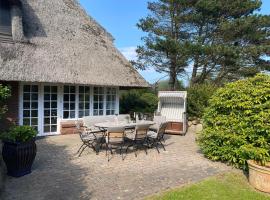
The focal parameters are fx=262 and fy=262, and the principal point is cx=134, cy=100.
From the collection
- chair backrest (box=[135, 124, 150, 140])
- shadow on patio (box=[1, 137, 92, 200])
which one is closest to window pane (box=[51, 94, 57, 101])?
shadow on patio (box=[1, 137, 92, 200])

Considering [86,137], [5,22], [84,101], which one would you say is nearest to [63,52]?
[84,101]

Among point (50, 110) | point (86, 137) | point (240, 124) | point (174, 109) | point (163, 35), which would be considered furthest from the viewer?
point (163, 35)

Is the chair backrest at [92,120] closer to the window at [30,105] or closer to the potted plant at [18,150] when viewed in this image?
the window at [30,105]

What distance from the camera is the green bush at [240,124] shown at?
626 centimetres

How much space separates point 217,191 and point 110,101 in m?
8.34

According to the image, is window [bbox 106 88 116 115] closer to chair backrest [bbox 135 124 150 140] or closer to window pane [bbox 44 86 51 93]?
window pane [bbox 44 86 51 93]

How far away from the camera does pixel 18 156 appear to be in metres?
5.48

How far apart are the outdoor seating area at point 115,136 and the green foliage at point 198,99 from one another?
4.05m

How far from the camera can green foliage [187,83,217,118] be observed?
12804 mm

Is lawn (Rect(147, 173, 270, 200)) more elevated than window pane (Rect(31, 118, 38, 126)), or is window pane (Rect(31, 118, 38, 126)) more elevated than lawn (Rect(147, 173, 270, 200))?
window pane (Rect(31, 118, 38, 126))

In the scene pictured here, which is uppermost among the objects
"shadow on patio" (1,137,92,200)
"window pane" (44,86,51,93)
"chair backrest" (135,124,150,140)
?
"window pane" (44,86,51,93)

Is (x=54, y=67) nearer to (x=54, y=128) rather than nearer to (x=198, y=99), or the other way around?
(x=54, y=128)

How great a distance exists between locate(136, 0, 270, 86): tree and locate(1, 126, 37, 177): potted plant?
1243 cm

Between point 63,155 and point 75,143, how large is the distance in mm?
1717
